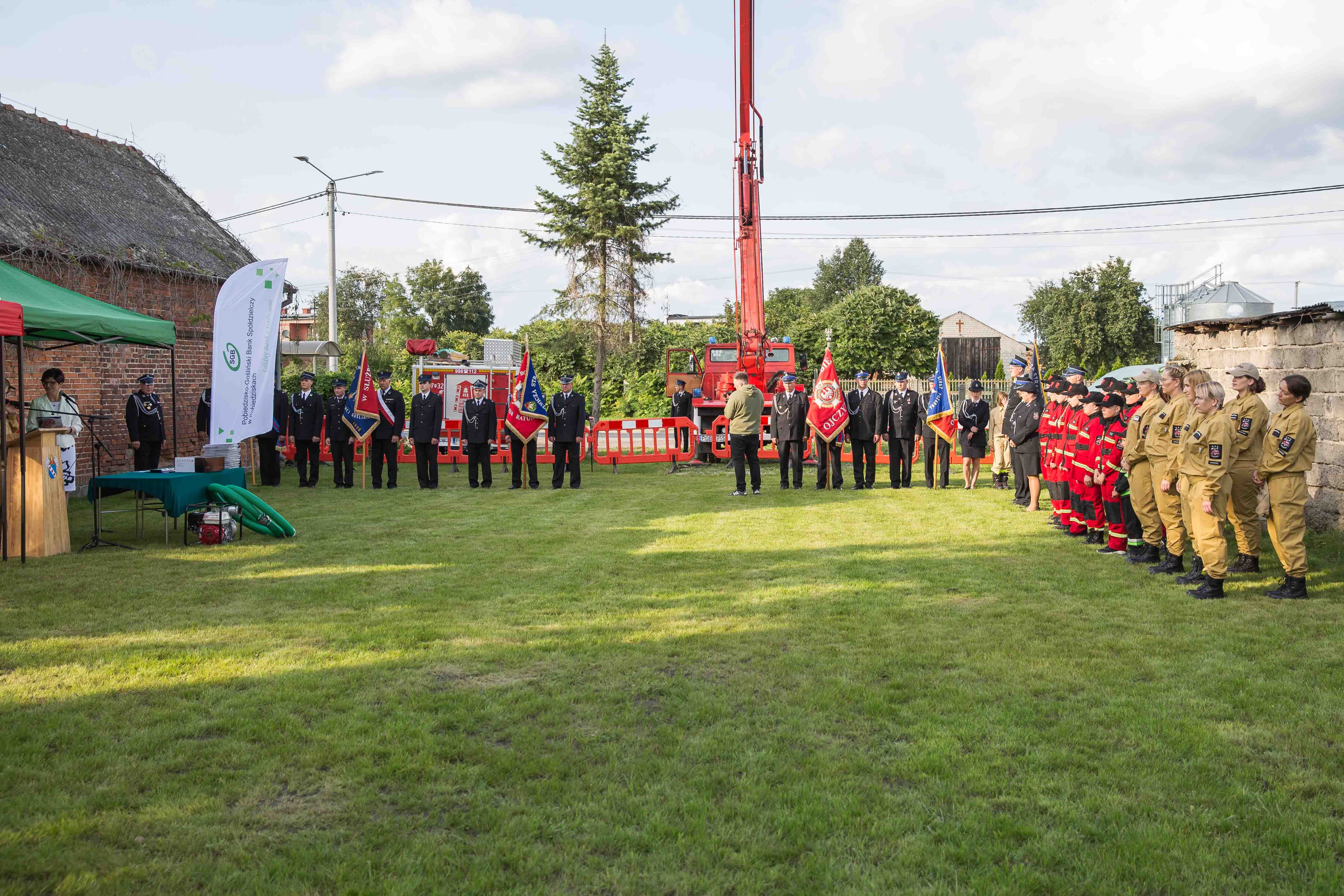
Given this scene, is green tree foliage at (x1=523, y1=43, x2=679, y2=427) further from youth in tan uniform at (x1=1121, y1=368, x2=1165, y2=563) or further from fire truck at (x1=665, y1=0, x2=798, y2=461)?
youth in tan uniform at (x1=1121, y1=368, x2=1165, y2=563)

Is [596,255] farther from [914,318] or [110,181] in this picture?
[110,181]

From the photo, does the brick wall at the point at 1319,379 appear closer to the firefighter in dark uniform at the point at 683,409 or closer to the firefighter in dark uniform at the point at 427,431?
the firefighter in dark uniform at the point at 683,409

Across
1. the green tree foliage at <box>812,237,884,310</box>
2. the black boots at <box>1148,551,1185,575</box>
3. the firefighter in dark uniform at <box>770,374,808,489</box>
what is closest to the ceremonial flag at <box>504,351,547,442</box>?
the firefighter in dark uniform at <box>770,374,808,489</box>

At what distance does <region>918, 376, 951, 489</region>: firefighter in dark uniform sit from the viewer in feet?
52.3

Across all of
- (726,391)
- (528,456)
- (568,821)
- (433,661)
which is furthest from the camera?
(726,391)

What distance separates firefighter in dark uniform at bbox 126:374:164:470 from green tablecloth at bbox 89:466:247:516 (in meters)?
4.79

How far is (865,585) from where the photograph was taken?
323 inches

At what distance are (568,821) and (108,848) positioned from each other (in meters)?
1.71

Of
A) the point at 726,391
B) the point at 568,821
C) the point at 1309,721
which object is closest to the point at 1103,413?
the point at 1309,721

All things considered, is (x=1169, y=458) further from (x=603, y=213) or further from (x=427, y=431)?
(x=603, y=213)

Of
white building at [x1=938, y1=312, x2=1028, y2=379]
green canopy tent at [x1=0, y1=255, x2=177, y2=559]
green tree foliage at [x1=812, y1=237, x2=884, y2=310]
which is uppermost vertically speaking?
green tree foliage at [x1=812, y1=237, x2=884, y2=310]

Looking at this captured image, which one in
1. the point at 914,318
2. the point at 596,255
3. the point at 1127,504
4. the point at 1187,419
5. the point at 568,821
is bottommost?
the point at 568,821

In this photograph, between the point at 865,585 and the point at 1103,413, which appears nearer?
the point at 865,585

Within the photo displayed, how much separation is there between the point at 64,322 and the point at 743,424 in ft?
29.4
